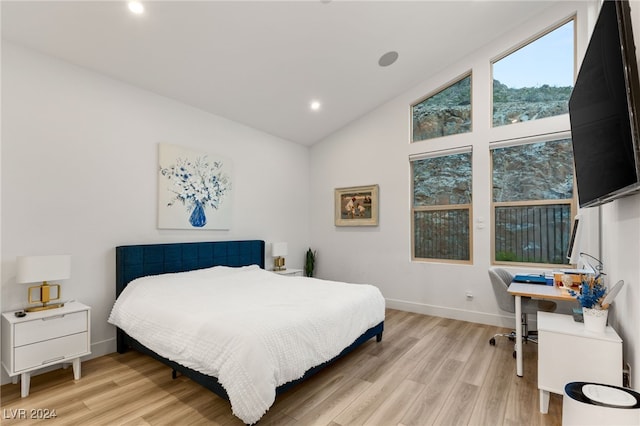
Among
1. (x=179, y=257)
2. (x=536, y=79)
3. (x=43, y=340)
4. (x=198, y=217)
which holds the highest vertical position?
(x=536, y=79)

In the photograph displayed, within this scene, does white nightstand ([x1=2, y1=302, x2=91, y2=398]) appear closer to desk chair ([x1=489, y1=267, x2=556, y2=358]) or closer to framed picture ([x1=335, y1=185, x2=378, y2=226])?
framed picture ([x1=335, y1=185, x2=378, y2=226])

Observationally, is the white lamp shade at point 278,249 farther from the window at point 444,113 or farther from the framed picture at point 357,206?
the window at point 444,113

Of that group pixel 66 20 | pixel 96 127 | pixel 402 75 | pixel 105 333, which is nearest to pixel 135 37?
pixel 66 20

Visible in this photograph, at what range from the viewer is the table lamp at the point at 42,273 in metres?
2.50

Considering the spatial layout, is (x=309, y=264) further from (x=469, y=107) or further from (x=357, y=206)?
(x=469, y=107)

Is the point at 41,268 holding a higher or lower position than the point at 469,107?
lower

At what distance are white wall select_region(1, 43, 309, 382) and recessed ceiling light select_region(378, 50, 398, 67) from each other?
246cm

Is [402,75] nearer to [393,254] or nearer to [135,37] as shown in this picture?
[393,254]

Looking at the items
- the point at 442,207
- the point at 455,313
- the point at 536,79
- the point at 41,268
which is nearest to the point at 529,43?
the point at 536,79

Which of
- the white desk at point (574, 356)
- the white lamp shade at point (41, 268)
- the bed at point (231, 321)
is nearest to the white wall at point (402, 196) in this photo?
the bed at point (231, 321)

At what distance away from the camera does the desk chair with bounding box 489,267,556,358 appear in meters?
3.25

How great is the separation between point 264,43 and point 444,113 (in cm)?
280

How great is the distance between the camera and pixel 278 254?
4.99 m

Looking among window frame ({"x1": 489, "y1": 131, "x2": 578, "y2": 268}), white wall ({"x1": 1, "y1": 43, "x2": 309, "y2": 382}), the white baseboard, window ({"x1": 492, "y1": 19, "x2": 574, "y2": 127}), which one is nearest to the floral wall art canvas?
white wall ({"x1": 1, "y1": 43, "x2": 309, "y2": 382})
